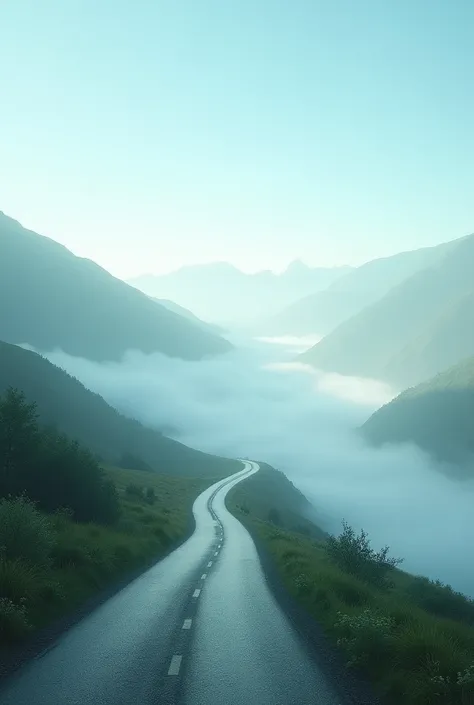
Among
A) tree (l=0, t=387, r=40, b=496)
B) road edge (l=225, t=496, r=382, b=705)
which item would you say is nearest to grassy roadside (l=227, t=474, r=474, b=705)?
road edge (l=225, t=496, r=382, b=705)

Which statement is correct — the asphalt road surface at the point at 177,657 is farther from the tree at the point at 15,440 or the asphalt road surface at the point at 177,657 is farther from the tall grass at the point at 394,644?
Answer: the tree at the point at 15,440

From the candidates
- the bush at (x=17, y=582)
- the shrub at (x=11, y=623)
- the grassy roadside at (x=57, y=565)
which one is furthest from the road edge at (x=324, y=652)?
the bush at (x=17, y=582)

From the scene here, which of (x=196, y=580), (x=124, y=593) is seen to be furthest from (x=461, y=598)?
(x=124, y=593)

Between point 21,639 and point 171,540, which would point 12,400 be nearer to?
point 171,540

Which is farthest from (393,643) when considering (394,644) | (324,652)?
(324,652)

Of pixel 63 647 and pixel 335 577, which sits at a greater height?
pixel 335 577

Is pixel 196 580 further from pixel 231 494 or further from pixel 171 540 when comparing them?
pixel 231 494

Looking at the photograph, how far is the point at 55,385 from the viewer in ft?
504

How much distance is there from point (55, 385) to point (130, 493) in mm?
107153

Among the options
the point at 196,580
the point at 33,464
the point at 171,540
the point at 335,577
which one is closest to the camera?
the point at 335,577

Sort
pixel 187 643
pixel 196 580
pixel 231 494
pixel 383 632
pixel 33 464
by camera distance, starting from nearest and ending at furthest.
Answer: pixel 383 632 < pixel 187 643 < pixel 196 580 < pixel 33 464 < pixel 231 494

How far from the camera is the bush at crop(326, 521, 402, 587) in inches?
1115

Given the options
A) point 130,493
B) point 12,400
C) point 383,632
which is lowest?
point 130,493

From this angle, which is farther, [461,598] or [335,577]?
[461,598]
